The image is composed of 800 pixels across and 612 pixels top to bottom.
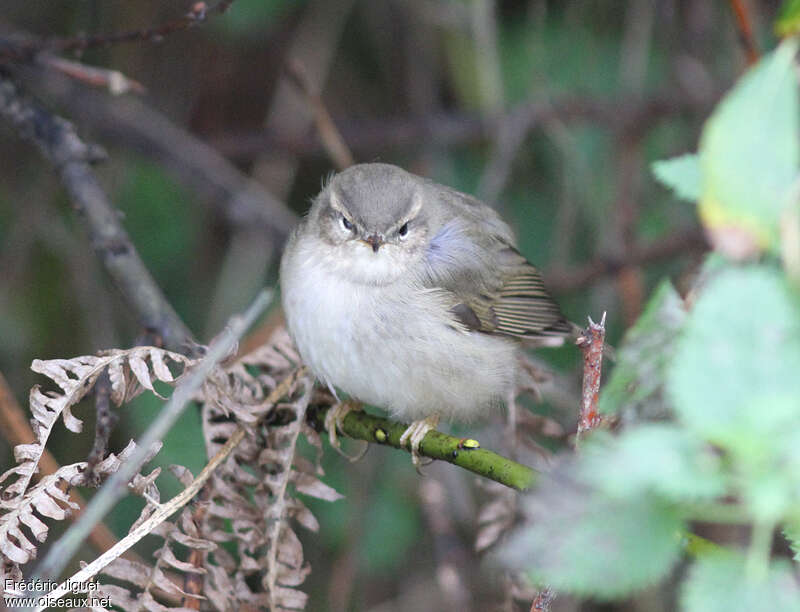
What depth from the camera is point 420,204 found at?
3.69 meters

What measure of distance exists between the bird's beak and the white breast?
15cm

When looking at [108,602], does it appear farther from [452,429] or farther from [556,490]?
[452,429]

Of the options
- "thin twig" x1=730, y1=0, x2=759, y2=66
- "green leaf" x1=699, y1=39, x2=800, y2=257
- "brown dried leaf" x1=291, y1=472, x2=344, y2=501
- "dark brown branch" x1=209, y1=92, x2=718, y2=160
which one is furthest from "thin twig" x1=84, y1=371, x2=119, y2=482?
"dark brown branch" x1=209, y1=92, x2=718, y2=160

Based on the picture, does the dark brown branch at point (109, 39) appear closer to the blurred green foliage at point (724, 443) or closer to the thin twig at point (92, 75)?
the thin twig at point (92, 75)

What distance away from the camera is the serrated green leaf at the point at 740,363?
1038 millimetres

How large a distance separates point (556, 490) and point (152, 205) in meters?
4.35

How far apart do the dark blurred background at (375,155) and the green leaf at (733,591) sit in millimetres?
3081

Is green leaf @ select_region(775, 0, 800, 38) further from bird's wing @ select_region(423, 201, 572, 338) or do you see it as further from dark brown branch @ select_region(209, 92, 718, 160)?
dark brown branch @ select_region(209, 92, 718, 160)

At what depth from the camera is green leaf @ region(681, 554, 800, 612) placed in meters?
1.05

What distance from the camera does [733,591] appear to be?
3.47 feet

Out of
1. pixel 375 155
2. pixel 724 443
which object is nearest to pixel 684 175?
pixel 724 443

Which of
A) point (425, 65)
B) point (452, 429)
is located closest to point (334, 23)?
point (425, 65)

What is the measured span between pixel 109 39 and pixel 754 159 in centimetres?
247

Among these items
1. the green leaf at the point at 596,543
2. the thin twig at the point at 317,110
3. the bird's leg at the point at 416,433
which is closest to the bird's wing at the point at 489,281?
the bird's leg at the point at 416,433
